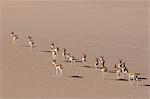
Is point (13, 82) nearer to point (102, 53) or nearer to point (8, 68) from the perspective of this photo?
point (8, 68)

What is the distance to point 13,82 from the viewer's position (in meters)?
26.7

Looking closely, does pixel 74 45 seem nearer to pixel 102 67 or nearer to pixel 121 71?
pixel 102 67

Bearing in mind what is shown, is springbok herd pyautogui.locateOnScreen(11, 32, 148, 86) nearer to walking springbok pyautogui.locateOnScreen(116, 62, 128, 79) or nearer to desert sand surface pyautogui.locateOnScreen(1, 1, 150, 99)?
walking springbok pyautogui.locateOnScreen(116, 62, 128, 79)

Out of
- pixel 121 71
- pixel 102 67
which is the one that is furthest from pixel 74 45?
pixel 121 71

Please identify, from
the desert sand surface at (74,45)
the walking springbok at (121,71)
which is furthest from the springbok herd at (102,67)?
the desert sand surface at (74,45)

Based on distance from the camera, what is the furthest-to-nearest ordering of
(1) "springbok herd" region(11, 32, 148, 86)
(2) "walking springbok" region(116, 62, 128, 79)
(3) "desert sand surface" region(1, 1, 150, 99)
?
(2) "walking springbok" region(116, 62, 128, 79) < (1) "springbok herd" region(11, 32, 148, 86) < (3) "desert sand surface" region(1, 1, 150, 99)

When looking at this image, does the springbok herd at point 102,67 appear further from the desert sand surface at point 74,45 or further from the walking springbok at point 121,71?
the desert sand surface at point 74,45

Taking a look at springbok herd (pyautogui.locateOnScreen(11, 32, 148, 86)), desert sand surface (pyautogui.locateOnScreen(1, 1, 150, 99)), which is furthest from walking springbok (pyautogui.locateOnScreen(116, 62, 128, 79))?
desert sand surface (pyautogui.locateOnScreen(1, 1, 150, 99))

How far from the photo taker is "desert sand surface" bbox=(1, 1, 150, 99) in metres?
25.9

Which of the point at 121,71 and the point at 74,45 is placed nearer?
the point at 121,71

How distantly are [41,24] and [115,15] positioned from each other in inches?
354

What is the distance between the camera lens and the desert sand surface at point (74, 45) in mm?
25938

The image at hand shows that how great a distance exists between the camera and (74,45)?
36.9 m

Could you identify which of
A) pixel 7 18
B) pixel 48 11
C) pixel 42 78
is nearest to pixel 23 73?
pixel 42 78
